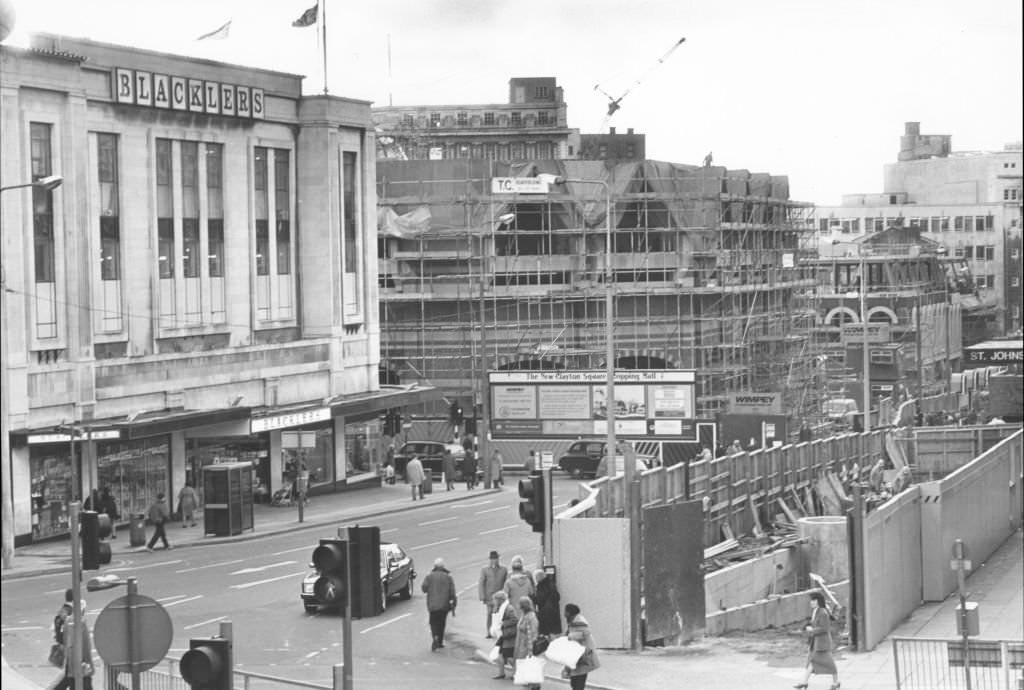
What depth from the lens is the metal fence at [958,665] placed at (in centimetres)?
2238

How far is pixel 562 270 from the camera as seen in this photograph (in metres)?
68.8

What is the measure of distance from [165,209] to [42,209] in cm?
606

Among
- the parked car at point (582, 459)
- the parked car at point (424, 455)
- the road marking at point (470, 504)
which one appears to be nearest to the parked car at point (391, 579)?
the road marking at point (470, 504)

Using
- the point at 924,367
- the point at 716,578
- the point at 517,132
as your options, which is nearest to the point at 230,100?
the point at 716,578

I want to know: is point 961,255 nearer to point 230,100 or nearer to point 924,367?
point 924,367

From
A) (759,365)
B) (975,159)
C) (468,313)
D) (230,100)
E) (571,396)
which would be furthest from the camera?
(975,159)

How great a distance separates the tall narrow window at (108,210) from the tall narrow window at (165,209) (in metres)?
2.01

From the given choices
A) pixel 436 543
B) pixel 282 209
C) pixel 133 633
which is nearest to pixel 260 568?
pixel 436 543

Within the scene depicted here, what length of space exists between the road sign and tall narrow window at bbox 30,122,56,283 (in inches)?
1220

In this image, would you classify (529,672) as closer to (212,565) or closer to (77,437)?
(212,565)

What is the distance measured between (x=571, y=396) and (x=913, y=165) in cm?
14345

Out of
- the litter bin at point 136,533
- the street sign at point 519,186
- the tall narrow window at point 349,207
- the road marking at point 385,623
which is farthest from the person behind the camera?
the tall narrow window at point 349,207

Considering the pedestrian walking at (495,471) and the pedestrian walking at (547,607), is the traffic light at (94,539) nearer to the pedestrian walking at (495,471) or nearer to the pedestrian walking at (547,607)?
the pedestrian walking at (547,607)

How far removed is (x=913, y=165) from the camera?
187875mm
